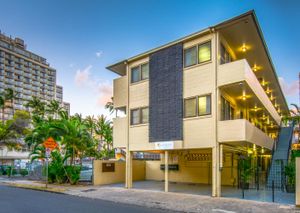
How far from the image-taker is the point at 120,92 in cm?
2169

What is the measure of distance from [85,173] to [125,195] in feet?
26.9

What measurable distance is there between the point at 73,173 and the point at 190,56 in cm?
1254

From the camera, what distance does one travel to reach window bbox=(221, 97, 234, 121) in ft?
57.8

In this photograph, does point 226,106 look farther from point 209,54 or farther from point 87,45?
point 87,45

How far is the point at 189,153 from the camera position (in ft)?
76.7

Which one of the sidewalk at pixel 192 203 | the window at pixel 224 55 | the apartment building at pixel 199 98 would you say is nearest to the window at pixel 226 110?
the apartment building at pixel 199 98

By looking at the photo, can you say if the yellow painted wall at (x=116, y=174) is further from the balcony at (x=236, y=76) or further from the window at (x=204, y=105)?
the balcony at (x=236, y=76)

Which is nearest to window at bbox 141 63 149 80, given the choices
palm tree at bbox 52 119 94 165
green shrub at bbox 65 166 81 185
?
palm tree at bbox 52 119 94 165

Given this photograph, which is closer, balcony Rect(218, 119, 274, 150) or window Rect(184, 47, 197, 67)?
balcony Rect(218, 119, 274, 150)

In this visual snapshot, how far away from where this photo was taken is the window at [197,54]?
1673cm

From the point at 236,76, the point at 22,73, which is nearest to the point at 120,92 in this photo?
the point at 236,76

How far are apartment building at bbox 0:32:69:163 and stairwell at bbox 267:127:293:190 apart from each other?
9311 centimetres

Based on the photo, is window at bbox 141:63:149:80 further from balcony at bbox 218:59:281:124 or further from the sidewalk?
the sidewalk

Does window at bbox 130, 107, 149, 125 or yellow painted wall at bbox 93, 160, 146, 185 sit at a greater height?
window at bbox 130, 107, 149, 125
